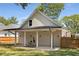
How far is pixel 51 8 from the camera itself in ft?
25.7

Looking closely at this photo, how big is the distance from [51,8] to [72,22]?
1.51 ft

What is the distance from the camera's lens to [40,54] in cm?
779

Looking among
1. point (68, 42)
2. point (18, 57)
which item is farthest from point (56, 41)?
point (18, 57)

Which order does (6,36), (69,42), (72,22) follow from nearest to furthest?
Result: (72,22) → (6,36) → (69,42)

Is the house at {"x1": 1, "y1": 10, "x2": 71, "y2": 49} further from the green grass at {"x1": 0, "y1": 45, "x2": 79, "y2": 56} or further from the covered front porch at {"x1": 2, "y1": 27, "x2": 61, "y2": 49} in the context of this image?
the green grass at {"x1": 0, "y1": 45, "x2": 79, "y2": 56}

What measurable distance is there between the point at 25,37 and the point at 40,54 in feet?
1.77

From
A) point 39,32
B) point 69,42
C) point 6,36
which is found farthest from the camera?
point 39,32

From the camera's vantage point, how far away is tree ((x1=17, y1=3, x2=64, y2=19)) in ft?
25.5

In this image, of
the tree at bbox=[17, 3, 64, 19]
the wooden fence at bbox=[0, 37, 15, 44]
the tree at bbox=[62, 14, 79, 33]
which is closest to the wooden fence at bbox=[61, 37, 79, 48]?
the tree at bbox=[62, 14, 79, 33]

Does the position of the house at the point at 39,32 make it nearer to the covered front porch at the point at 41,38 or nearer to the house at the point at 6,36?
the covered front porch at the point at 41,38

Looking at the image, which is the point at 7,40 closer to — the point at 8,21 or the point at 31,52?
the point at 8,21

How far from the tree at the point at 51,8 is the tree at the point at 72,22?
0.17 meters

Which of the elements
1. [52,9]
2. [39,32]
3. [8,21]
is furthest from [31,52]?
[52,9]

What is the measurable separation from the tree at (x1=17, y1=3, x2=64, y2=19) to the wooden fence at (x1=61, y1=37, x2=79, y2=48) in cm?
45
